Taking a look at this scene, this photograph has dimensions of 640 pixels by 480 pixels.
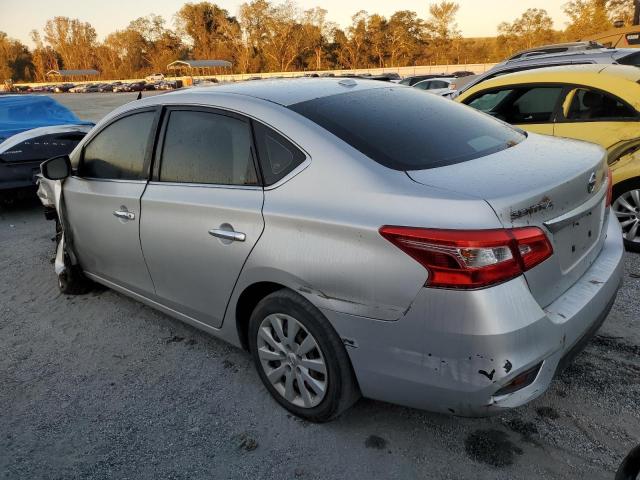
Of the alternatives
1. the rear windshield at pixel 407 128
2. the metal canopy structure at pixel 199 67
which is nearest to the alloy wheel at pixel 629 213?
the rear windshield at pixel 407 128

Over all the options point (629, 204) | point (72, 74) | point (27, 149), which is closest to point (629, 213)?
point (629, 204)

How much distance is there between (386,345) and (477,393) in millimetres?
380

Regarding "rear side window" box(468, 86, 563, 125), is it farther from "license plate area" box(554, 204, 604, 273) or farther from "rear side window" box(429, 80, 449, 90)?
"rear side window" box(429, 80, 449, 90)

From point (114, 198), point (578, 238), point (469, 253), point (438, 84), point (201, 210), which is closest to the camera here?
point (469, 253)

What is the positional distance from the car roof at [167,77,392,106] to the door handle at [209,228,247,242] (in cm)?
70

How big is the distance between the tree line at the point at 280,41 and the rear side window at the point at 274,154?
59188mm

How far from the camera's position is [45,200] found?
4781 mm

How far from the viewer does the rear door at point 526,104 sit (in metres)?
5.20

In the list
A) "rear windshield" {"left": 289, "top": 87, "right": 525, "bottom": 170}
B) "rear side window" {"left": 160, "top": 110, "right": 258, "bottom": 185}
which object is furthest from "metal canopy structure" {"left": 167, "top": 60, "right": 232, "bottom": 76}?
"rear windshield" {"left": 289, "top": 87, "right": 525, "bottom": 170}

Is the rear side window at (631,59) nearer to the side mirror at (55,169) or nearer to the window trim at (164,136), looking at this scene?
the window trim at (164,136)

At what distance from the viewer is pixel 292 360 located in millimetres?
2434

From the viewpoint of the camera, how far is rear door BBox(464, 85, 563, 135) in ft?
17.1

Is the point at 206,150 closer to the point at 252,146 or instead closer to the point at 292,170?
the point at 252,146

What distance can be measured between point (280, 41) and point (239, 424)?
106m
